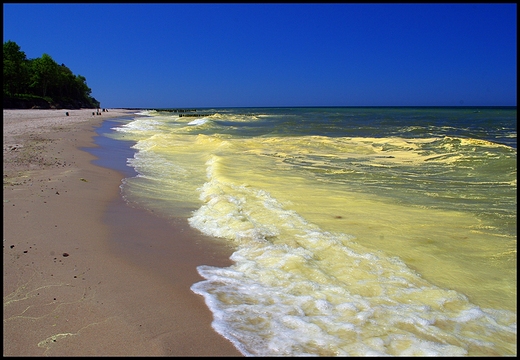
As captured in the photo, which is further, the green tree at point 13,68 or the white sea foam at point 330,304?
the green tree at point 13,68

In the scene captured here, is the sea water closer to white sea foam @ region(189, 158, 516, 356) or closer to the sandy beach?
white sea foam @ region(189, 158, 516, 356)

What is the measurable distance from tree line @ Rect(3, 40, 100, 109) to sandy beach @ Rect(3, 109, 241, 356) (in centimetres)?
6234

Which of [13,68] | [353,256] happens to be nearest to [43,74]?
[13,68]

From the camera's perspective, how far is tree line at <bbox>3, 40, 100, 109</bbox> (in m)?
61.9

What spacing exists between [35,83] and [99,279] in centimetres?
8676

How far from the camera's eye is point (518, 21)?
2.40m

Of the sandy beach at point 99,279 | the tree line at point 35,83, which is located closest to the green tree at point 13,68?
the tree line at point 35,83

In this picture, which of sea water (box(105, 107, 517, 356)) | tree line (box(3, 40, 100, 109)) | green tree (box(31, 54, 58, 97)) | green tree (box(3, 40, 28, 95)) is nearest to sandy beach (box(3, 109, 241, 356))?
sea water (box(105, 107, 517, 356))

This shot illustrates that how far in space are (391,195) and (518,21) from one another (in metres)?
5.68

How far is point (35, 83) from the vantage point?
7431 centimetres

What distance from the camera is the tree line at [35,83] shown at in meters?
61.9

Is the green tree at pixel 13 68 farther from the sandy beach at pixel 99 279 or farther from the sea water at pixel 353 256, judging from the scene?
the sandy beach at pixel 99 279

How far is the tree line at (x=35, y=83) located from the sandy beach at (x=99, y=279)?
2454 inches

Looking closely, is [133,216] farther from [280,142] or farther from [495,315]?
[280,142]
